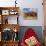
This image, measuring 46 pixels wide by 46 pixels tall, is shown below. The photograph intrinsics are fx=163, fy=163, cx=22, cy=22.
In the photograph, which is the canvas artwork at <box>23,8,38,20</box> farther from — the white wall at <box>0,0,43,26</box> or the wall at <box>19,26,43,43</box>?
the wall at <box>19,26,43,43</box>

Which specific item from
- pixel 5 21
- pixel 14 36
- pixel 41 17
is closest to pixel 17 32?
pixel 14 36

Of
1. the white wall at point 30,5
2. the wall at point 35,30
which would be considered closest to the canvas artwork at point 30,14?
the white wall at point 30,5

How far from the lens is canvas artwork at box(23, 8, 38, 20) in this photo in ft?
14.3

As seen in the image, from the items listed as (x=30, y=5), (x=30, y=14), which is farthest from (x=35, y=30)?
(x=30, y=5)

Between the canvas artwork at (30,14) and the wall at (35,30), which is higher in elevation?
the canvas artwork at (30,14)

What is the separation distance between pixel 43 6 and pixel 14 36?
110 centimetres

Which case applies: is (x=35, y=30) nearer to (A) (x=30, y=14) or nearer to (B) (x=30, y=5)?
(A) (x=30, y=14)

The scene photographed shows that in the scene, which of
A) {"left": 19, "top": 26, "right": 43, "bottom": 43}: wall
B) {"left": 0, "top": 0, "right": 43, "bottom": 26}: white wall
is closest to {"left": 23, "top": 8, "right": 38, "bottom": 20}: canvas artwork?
{"left": 0, "top": 0, "right": 43, "bottom": 26}: white wall

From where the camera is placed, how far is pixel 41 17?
4.36m

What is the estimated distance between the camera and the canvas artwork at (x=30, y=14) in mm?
4363

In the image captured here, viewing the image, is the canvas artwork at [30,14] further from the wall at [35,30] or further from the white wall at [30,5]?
the wall at [35,30]

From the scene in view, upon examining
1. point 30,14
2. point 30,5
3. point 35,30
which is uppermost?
point 30,5

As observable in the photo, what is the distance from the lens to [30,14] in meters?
4.37

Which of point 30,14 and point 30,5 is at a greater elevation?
point 30,5
